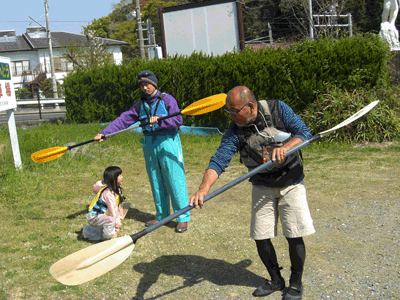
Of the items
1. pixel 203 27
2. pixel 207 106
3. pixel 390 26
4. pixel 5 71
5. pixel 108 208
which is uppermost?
pixel 203 27

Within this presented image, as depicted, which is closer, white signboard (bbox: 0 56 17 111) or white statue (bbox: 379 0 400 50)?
white signboard (bbox: 0 56 17 111)

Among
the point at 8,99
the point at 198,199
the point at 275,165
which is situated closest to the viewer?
the point at 198,199

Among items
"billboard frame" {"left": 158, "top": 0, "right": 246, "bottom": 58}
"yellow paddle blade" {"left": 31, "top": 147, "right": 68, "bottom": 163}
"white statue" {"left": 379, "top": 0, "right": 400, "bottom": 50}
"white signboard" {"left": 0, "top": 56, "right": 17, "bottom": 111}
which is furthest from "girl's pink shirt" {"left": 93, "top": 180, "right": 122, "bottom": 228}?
"white statue" {"left": 379, "top": 0, "right": 400, "bottom": 50}

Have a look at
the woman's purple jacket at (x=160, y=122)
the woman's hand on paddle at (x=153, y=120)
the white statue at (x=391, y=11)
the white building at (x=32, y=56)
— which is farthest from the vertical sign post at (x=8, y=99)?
the white building at (x=32, y=56)

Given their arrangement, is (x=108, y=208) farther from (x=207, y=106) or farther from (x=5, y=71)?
(x=5, y=71)

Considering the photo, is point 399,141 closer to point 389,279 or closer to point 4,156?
point 389,279

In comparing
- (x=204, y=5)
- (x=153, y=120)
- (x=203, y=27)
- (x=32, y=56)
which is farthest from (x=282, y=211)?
(x=32, y=56)

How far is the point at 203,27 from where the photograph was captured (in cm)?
1520

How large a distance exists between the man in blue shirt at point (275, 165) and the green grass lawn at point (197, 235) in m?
0.63

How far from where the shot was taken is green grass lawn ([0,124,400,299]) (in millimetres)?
3703

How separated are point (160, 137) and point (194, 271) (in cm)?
164

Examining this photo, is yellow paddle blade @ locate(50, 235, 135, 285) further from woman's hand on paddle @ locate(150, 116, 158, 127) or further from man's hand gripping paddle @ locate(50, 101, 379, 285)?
woman's hand on paddle @ locate(150, 116, 158, 127)

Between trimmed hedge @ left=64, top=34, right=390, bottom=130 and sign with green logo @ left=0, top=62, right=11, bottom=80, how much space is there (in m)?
5.40

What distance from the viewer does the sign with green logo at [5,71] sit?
705 cm
